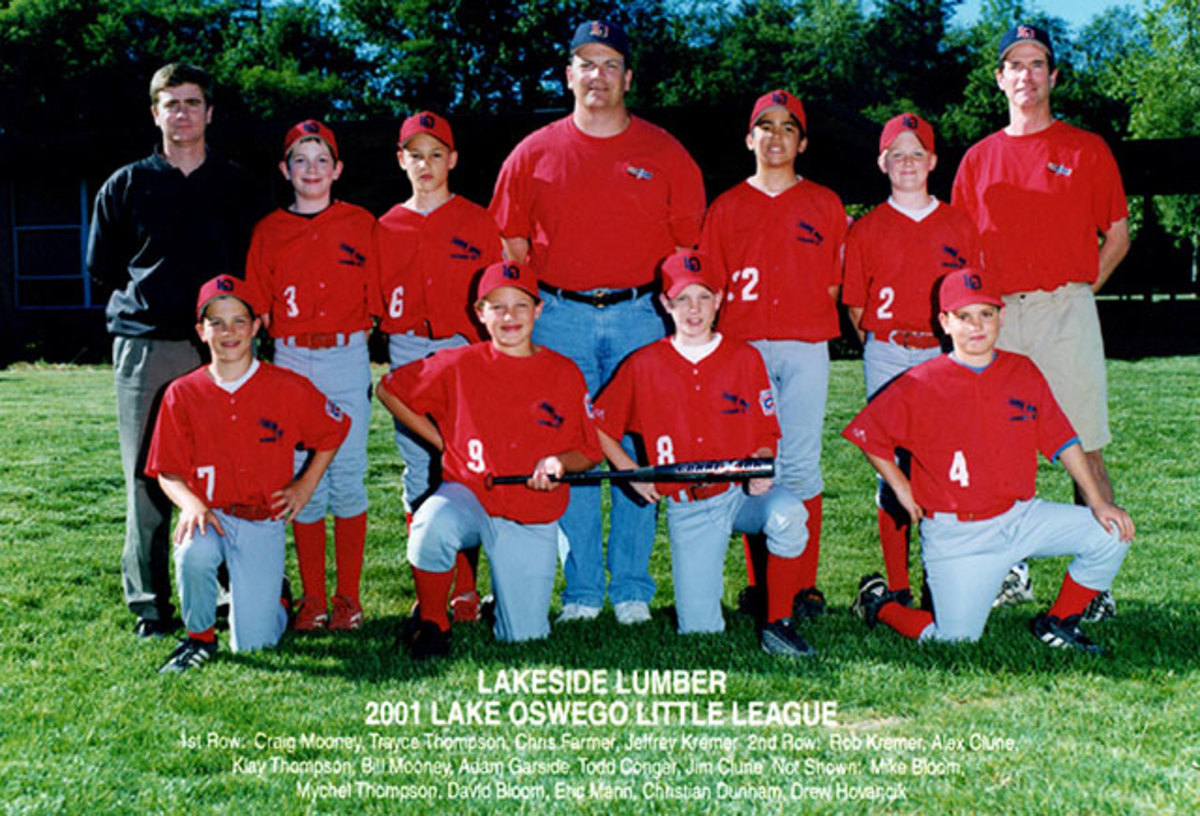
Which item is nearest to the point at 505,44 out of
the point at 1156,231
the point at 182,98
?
the point at 1156,231

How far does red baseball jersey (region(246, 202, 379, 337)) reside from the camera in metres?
4.83

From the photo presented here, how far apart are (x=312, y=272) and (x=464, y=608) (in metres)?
1.60

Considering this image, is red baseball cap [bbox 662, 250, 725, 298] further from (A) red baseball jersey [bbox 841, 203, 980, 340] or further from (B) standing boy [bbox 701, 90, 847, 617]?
(A) red baseball jersey [bbox 841, 203, 980, 340]

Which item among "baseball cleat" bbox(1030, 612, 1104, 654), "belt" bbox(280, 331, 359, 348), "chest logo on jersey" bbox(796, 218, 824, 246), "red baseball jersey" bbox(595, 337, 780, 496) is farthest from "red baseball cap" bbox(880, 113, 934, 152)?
"belt" bbox(280, 331, 359, 348)

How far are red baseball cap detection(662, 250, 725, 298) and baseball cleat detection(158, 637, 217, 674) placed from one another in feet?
7.54

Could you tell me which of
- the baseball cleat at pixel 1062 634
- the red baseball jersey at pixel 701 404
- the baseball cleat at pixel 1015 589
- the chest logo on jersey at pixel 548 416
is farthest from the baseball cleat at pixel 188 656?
the baseball cleat at pixel 1015 589

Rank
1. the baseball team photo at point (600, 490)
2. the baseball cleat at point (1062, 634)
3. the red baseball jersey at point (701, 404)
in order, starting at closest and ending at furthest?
1. the baseball team photo at point (600, 490)
2. the baseball cleat at point (1062, 634)
3. the red baseball jersey at point (701, 404)

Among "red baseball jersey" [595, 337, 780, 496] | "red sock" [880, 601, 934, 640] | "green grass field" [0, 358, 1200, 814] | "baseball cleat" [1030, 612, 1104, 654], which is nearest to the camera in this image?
"green grass field" [0, 358, 1200, 814]

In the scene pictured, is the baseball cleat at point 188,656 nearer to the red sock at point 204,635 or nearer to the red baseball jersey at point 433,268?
the red sock at point 204,635

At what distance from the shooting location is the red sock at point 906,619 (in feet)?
14.7

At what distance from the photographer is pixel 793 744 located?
136 inches

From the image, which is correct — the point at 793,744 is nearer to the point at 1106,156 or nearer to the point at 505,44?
the point at 1106,156

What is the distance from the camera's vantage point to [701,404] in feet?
15.0

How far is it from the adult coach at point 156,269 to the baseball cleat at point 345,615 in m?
0.69
